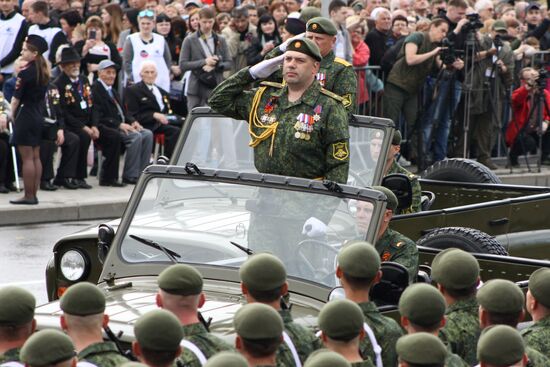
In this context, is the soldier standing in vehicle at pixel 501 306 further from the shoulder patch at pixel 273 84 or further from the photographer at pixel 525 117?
the photographer at pixel 525 117

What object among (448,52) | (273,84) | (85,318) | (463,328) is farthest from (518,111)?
(85,318)

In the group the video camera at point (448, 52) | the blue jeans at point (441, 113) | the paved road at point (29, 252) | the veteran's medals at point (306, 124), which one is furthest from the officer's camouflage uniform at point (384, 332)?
the blue jeans at point (441, 113)

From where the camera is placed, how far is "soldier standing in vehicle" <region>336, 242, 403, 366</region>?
600 centimetres

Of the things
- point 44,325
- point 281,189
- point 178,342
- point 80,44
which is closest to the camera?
point 178,342

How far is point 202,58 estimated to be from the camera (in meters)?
16.9

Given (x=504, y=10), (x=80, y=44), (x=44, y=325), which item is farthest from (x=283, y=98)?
(x=504, y=10)

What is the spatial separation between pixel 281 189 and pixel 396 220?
1.74m

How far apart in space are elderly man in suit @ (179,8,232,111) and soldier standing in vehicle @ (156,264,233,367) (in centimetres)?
1109

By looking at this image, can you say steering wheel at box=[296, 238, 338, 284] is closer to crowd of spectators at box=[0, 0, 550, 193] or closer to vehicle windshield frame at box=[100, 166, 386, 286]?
vehicle windshield frame at box=[100, 166, 386, 286]

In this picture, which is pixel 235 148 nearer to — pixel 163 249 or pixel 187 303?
pixel 163 249

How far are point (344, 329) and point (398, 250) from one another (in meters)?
2.14

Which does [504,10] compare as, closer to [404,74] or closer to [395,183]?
[404,74]

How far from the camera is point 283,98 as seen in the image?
830cm

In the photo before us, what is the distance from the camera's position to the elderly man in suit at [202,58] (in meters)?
16.9
